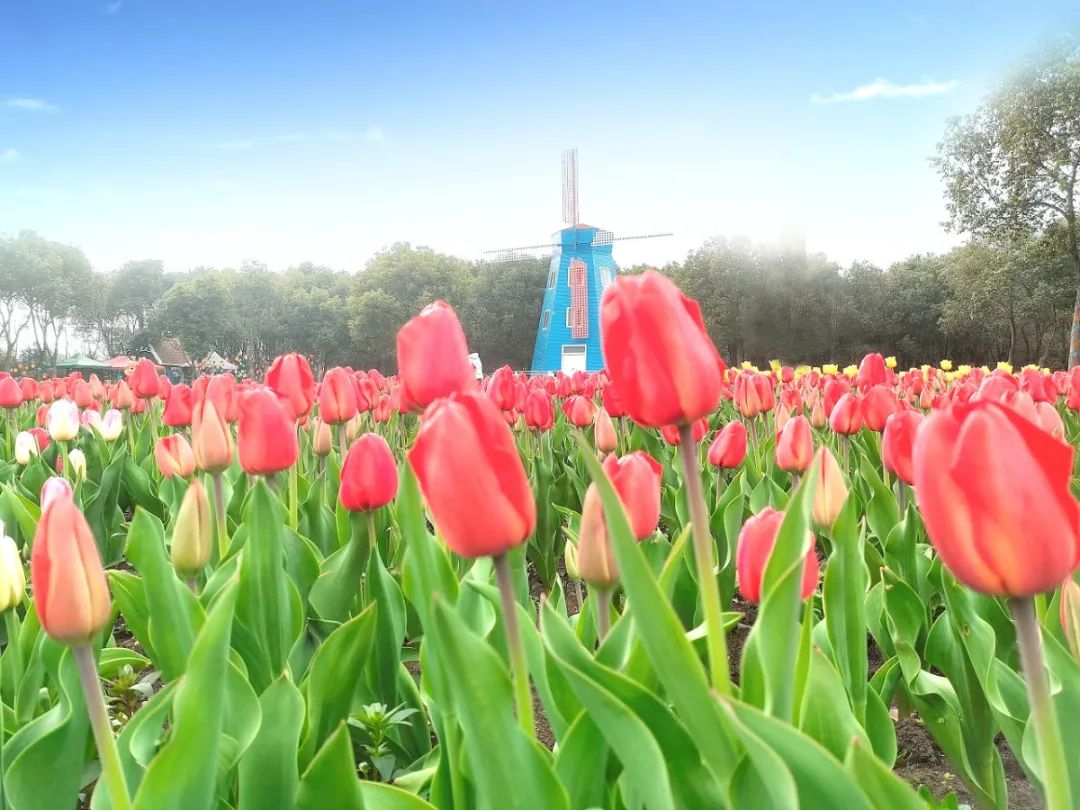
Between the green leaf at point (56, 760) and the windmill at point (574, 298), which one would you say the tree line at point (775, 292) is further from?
the green leaf at point (56, 760)

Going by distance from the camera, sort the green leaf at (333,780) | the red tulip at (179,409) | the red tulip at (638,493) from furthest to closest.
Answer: the red tulip at (179,409), the red tulip at (638,493), the green leaf at (333,780)

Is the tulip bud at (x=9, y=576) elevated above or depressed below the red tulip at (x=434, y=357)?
below

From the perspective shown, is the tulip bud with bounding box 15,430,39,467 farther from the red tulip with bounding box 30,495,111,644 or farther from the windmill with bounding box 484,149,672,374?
the windmill with bounding box 484,149,672,374

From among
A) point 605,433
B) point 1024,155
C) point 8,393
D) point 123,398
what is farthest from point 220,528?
point 1024,155

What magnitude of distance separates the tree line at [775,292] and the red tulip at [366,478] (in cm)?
2553

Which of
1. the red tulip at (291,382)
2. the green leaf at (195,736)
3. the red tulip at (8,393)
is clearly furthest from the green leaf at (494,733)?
the red tulip at (8,393)

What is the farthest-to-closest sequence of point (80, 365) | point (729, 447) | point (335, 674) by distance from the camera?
point (80, 365) → point (729, 447) → point (335, 674)

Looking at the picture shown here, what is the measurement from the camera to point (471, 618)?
5.65 feet

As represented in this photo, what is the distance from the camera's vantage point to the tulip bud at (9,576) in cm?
157

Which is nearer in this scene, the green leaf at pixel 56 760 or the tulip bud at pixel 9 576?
the green leaf at pixel 56 760

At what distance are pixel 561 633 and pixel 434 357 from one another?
61cm

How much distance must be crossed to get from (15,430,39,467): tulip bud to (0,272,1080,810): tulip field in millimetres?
2003

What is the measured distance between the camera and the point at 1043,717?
834 millimetres

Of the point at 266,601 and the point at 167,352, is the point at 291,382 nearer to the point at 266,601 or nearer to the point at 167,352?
the point at 266,601
